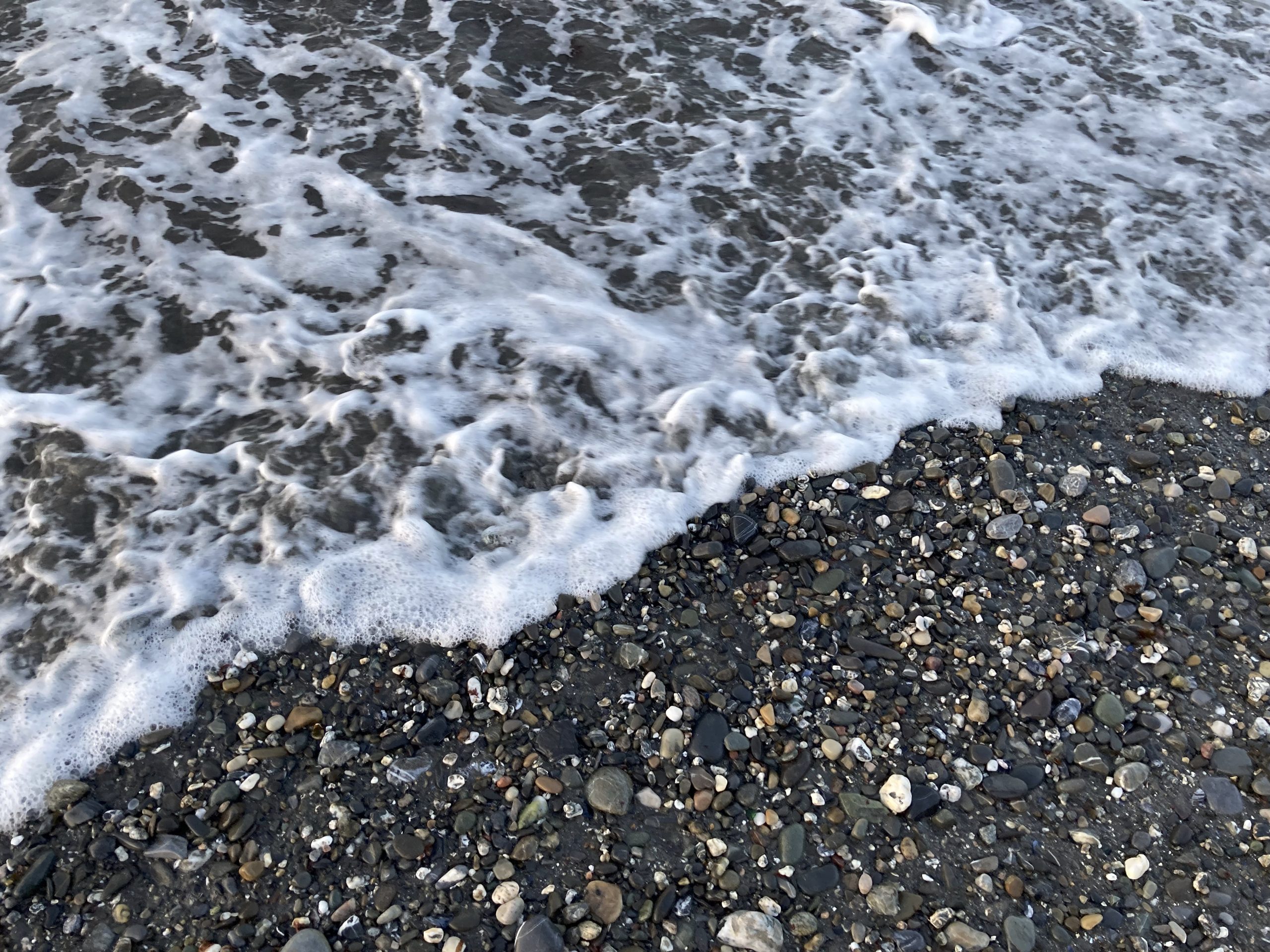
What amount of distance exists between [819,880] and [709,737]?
0.55 meters

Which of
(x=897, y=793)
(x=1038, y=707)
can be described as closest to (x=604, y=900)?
(x=897, y=793)

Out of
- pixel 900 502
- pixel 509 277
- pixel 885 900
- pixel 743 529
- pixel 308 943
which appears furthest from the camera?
pixel 509 277

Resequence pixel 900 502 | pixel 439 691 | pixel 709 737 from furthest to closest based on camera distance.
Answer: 1. pixel 900 502
2. pixel 439 691
3. pixel 709 737

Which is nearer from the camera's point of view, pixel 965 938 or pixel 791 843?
pixel 965 938

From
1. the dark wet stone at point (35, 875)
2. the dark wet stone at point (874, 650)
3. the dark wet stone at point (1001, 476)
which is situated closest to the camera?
the dark wet stone at point (35, 875)

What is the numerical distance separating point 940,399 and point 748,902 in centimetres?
251

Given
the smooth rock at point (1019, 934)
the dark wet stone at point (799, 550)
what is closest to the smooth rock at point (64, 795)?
the dark wet stone at point (799, 550)

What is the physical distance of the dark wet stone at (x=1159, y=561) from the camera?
3.53 meters

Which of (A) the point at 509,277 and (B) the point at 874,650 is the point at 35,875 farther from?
(A) the point at 509,277

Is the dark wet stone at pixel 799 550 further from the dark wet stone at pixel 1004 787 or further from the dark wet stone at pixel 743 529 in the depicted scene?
the dark wet stone at pixel 1004 787

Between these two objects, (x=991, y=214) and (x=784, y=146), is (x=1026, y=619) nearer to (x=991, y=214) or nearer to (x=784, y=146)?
(x=991, y=214)

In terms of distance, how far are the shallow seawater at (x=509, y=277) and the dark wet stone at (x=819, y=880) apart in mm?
1306

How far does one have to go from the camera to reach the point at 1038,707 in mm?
3139

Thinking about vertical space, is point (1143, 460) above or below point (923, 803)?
above
